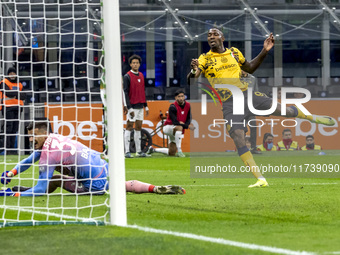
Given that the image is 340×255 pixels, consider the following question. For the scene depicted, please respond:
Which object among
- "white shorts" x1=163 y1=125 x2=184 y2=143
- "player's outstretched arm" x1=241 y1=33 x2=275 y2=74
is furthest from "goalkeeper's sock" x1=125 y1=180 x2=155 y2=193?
"white shorts" x1=163 y1=125 x2=184 y2=143

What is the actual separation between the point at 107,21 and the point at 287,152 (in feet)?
42.0

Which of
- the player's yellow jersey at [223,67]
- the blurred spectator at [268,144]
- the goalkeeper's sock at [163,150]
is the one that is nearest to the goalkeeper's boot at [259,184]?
the player's yellow jersey at [223,67]

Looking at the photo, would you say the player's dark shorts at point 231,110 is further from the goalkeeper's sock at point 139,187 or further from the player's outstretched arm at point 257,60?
the goalkeeper's sock at point 139,187

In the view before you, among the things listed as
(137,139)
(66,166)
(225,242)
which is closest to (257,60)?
(66,166)

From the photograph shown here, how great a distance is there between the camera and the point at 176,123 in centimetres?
1628

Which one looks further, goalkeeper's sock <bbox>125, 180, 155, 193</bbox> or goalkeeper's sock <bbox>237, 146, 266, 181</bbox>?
goalkeeper's sock <bbox>237, 146, 266, 181</bbox>

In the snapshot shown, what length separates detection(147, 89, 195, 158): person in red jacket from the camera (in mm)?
16266

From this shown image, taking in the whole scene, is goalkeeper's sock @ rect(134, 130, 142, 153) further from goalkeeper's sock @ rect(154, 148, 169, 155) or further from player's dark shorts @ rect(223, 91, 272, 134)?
player's dark shorts @ rect(223, 91, 272, 134)

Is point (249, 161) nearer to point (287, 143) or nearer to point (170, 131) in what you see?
point (170, 131)

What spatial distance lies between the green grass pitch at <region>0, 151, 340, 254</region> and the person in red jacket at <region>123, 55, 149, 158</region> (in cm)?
708

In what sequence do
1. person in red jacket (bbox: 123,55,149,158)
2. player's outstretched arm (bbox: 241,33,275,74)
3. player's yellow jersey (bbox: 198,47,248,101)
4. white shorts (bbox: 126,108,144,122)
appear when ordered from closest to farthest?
player's outstretched arm (bbox: 241,33,275,74)
player's yellow jersey (bbox: 198,47,248,101)
person in red jacket (bbox: 123,55,149,158)
white shorts (bbox: 126,108,144,122)

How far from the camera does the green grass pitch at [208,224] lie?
412 centimetres

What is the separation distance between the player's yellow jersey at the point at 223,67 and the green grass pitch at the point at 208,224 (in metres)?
1.25

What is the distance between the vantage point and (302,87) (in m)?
20.5
